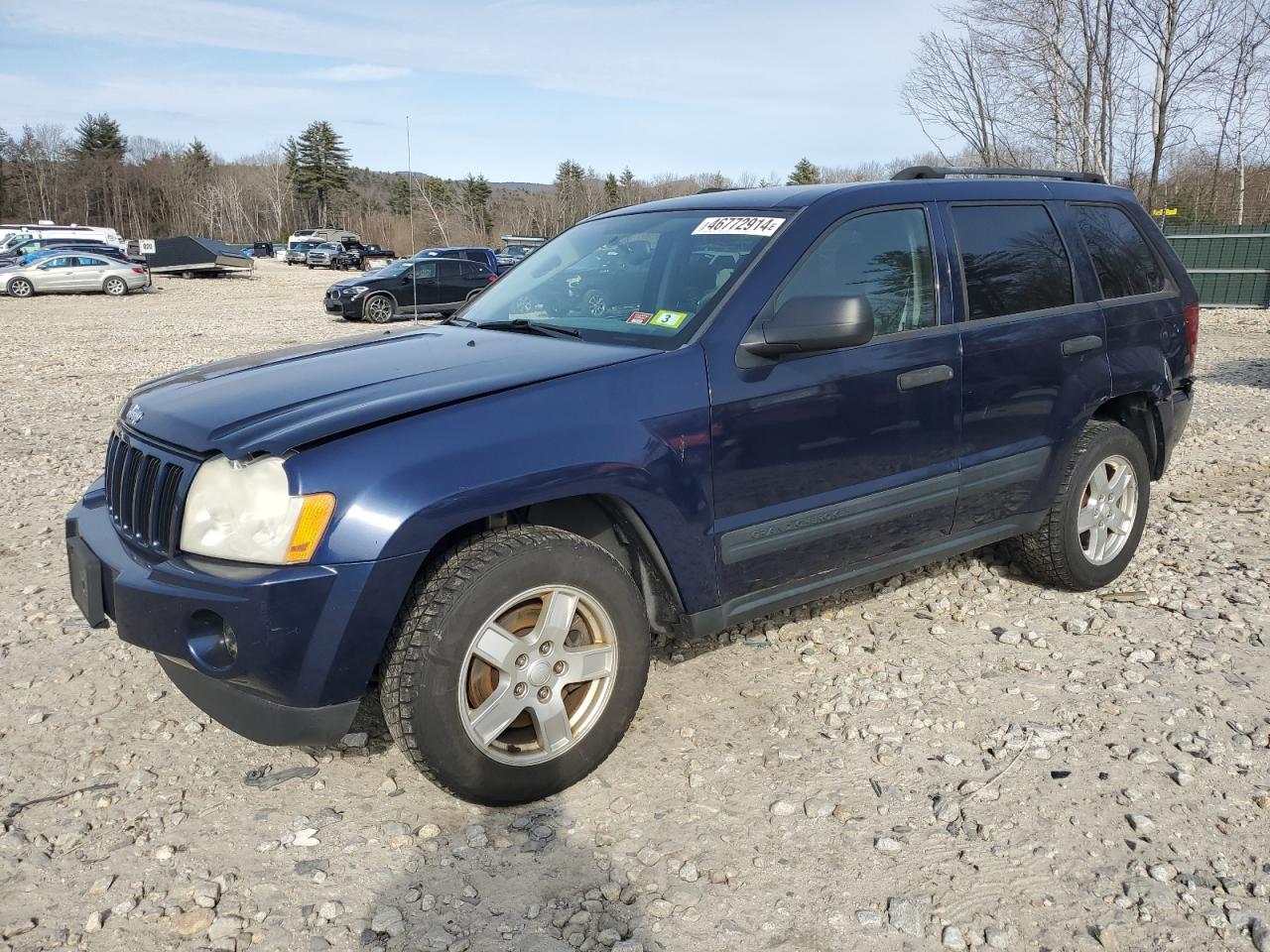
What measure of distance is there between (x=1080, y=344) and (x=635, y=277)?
202 centimetres

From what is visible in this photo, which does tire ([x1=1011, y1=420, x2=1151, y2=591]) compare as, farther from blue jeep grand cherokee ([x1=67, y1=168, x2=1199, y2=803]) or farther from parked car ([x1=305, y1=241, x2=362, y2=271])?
parked car ([x1=305, y1=241, x2=362, y2=271])

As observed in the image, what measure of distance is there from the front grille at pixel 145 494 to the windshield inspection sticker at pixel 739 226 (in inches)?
80.6

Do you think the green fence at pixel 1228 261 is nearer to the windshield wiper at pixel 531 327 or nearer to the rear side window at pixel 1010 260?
the rear side window at pixel 1010 260

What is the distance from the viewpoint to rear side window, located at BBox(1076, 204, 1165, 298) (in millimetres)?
4543

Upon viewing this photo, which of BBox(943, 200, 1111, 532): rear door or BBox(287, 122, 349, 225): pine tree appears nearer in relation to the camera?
BBox(943, 200, 1111, 532): rear door

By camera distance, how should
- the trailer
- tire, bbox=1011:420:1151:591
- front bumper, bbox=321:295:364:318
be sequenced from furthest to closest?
the trailer, front bumper, bbox=321:295:364:318, tire, bbox=1011:420:1151:591

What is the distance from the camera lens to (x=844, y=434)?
3488 millimetres

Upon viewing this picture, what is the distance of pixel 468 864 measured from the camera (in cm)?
276

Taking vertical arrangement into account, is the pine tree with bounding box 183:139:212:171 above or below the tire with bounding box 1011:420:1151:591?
above

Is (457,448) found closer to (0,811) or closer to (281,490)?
(281,490)

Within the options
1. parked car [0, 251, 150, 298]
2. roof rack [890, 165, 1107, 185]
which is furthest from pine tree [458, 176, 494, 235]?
roof rack [890, 165, 1107, 185]

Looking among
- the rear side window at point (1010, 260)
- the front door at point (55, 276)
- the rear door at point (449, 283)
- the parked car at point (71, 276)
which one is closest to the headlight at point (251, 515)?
the rear side window at point (1010, 260)

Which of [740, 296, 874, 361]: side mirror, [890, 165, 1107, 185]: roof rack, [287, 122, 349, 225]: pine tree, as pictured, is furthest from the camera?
[287, 122, 349, 225]: pine tree

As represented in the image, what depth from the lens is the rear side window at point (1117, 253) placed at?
14.9 feet
